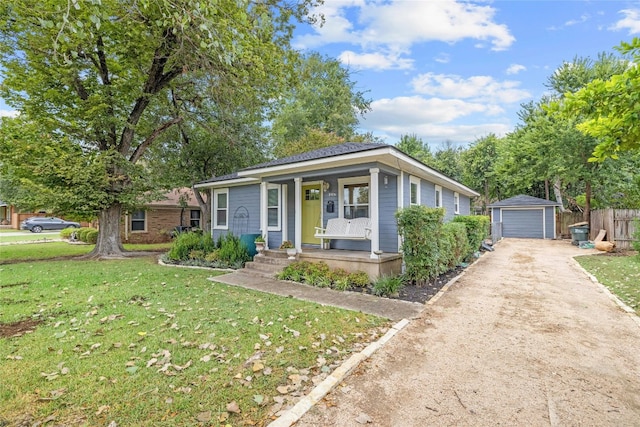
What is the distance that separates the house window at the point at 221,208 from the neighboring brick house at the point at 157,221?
16.5 feet

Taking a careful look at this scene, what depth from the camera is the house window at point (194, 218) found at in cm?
2002

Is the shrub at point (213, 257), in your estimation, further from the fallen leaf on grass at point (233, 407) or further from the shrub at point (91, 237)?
the shrub at point (91, 237)

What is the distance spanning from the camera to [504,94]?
15164mm

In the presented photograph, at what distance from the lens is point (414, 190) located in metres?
8.91

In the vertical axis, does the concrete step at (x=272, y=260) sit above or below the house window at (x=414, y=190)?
below

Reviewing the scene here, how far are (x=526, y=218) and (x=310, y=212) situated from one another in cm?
1846

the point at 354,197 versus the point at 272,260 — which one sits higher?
the point at 354,197

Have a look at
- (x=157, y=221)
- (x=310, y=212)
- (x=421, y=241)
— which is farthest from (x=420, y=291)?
(x=157, y=221)

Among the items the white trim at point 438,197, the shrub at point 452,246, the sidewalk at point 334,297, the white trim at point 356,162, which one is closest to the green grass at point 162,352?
the sidewalk at point 334,297

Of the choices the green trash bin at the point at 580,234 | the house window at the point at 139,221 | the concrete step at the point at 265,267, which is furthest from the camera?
the house window at the point at 139,221

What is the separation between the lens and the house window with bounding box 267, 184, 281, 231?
32.8 ft

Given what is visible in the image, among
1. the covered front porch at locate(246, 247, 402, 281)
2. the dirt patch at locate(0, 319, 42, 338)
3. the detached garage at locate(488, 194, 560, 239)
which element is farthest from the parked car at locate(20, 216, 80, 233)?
the detached garage at locate(488, 194, 560, 239)

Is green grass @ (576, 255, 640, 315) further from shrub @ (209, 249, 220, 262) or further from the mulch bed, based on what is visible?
shrub @ (209, 249, 220, 262)

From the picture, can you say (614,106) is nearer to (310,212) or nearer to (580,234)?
(310,212)
